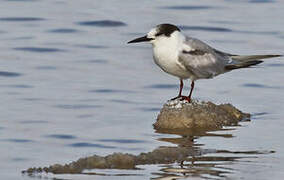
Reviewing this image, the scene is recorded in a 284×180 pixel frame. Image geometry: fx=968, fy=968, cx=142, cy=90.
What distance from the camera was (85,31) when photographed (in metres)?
13.4

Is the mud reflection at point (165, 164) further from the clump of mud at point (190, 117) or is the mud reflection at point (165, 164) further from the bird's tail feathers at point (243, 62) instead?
the bird's tail feathers at point (243, 62)

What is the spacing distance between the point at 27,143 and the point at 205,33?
570cm

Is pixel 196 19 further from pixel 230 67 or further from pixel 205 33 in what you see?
pixel 230 67

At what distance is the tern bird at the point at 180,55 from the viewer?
916 centimetres

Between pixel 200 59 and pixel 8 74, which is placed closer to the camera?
pixel 200 59

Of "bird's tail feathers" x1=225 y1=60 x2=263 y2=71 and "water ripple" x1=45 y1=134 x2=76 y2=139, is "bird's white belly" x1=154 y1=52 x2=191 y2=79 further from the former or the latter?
"water ripple" x1=45 y1=134 x2=76 y2=139

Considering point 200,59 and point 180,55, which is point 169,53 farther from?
point 200,59

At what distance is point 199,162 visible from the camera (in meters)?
7.53

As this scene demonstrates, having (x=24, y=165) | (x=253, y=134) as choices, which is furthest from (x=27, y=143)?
(x=253, y=134)

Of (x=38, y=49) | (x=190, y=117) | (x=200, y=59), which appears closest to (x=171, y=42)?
(x=200, y=59)

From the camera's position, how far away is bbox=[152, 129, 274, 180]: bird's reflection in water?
7.11 m

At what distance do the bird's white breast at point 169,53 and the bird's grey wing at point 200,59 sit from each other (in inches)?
2.2

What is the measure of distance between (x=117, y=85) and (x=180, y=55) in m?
1.54

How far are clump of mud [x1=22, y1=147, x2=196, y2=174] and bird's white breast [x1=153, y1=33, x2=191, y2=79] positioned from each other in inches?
56.8
